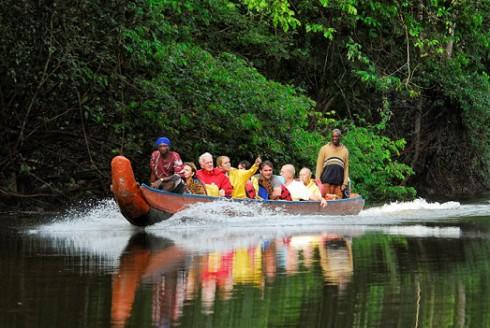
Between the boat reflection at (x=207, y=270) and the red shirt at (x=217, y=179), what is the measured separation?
4707mm

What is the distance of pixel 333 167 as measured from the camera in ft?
75.4

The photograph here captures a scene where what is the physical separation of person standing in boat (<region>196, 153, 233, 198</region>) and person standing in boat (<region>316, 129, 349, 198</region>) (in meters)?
2.65

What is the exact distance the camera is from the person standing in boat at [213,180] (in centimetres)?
2075

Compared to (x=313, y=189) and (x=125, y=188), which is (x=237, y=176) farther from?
(x=125, y=188)

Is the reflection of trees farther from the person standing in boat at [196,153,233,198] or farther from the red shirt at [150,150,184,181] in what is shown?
the person standing in boat at [196,153,233,198]

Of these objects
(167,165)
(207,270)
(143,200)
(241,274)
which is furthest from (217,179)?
(241,274)

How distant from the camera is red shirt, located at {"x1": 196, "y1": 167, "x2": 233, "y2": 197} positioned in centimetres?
2094

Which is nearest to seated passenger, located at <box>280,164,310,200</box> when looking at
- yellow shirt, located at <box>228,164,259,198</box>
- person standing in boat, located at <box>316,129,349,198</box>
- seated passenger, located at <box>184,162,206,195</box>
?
person standing in boat, located at <box>316,129,349,198</box>

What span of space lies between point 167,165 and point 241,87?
19.8 feet

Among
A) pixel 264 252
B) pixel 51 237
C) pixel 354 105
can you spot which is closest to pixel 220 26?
pixel 354 105

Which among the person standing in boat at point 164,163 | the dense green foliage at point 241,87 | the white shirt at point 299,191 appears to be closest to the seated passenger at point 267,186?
the white shirt at point 299,191

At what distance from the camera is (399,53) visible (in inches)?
1330

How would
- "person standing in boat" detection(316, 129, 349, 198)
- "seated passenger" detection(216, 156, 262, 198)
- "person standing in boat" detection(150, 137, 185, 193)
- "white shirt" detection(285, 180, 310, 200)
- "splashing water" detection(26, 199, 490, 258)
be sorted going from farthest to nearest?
1. "person standing in boat" detection(316, 129, 349, 198)
2. "white shirt" detection(285, 180, 310, 200)
3. "seated passenger" detection(216, 156, 262, 198)
4. "person standing in boat" detection(150, 137, 185, 193)
5. "splashing water" detection(26, 199, 490, 258)

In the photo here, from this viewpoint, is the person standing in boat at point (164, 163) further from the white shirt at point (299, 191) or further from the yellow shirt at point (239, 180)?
the white shirt at point (299, 191)
